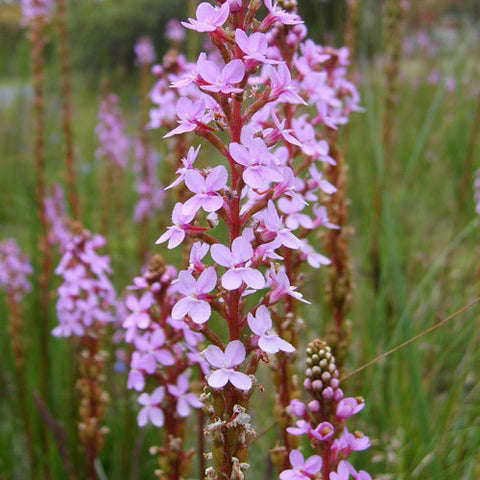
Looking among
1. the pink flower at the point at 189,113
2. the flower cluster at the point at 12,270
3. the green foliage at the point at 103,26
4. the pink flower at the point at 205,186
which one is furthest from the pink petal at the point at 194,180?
the green foliage at the point at 103,26

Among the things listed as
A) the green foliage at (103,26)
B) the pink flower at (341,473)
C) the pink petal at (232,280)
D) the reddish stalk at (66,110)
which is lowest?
the pink flower at (341,473)

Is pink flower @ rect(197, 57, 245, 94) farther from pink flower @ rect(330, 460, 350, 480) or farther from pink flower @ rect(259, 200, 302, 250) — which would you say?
pink flower @ rect(330, 460, 350, 480)

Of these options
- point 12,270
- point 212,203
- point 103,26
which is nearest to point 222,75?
point 212,203

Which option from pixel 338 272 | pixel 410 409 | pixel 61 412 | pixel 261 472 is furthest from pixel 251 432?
pixel 61 412

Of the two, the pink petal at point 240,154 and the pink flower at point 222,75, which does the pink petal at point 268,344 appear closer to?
the pink petal at point 240,154

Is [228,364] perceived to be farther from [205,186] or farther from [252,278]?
[205,186]

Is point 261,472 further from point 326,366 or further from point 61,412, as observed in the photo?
point 326,366
